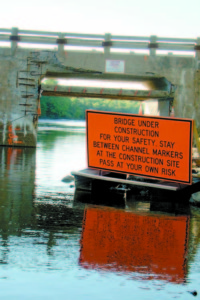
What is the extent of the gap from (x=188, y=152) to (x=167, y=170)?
670mm

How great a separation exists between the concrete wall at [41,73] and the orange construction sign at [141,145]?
12933 millimetres

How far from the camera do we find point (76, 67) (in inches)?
1062

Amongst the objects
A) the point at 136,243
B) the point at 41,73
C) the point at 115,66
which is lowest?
the point at 136,243

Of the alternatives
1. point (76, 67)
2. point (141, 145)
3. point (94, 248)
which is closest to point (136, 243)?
point (94, 248)

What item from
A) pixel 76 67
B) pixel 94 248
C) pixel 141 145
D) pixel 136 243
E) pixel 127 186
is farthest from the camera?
pixel 76 67

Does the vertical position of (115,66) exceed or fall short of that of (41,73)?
it exceeds it

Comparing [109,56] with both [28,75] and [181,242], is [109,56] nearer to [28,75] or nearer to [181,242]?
[28,75]

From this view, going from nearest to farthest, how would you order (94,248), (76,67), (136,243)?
(94,248), (136,243), (76,67)

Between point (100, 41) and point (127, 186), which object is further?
point (100, 41)

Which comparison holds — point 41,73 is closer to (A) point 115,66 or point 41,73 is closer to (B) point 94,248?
(A) point 115,66

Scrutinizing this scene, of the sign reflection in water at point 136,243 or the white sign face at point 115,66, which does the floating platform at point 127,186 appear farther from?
the white sign face at point 115,66

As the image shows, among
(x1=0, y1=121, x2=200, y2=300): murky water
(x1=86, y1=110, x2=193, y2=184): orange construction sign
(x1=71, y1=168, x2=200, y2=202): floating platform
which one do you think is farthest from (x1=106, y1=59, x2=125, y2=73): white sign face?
(x1=0, y1=121, x2=200, y2=300): murky water

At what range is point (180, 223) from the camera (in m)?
10.3

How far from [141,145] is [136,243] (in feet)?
18.7
